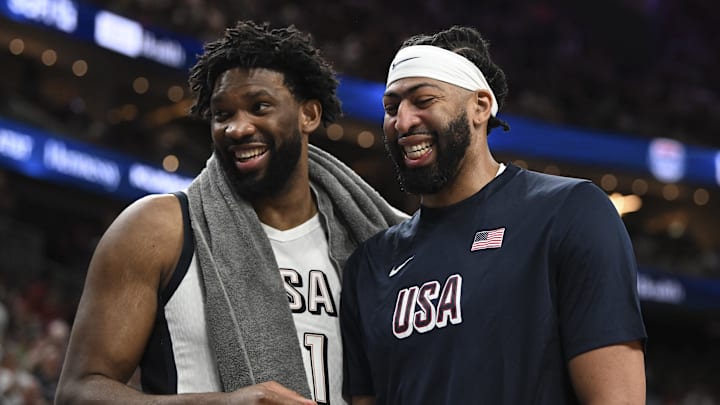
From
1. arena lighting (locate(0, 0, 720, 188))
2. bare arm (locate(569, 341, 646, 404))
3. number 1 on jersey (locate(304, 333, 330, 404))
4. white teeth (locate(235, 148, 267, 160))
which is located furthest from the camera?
arena lighting (locate(0, 0, 720, 188))

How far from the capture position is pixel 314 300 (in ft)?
9.56

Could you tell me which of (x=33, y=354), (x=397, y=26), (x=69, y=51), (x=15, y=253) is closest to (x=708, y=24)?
(x=397, y=26)

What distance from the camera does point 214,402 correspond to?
8.13 ft

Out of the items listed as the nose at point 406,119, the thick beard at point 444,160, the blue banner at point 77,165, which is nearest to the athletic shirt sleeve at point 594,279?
the thick beard at point 444,160

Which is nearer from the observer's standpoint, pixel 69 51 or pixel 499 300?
pixel 499 300

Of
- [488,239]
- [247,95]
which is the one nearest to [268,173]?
[247,95]

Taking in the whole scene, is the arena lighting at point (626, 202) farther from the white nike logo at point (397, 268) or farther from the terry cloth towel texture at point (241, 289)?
the white nike logo at point (397, 268)

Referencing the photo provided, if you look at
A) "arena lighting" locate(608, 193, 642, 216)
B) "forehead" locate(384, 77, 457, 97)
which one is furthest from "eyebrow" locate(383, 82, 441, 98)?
"arena lighting" locate(608, 193, 642, 216)

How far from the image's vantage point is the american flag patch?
8.46ft

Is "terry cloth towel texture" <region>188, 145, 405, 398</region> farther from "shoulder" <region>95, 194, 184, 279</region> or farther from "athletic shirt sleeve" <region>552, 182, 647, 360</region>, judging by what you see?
"athletic shirt sleeve" <region>552, 182, 647, 360</region>

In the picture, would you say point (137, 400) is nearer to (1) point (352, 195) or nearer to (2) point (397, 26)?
(1) point (352, 195)

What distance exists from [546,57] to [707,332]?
7.11 meters

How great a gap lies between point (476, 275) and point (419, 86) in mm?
546

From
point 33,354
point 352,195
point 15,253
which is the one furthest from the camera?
point 15,253
